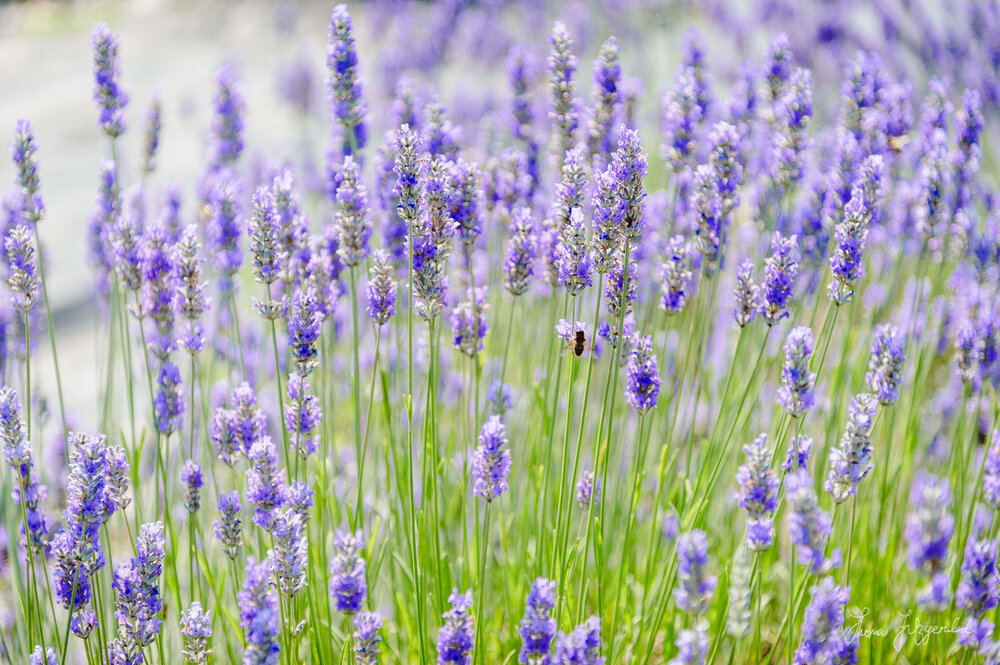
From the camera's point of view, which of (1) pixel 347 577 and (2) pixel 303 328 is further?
(2) pixel 303 328

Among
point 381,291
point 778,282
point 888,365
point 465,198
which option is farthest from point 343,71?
point 888,365

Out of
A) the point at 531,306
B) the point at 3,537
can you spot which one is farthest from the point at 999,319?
the point at 3,537

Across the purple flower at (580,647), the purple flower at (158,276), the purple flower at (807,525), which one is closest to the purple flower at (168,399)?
the purple flower at (158,276)

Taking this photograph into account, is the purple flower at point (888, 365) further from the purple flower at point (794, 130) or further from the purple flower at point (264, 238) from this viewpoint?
the purple flower at point (264, 238)

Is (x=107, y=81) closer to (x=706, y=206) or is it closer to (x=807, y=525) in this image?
(x=706, y=206)

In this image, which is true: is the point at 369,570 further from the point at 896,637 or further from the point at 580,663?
the point at 896,637
